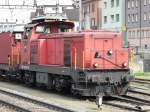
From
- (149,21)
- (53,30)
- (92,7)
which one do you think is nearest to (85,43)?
(53,30)

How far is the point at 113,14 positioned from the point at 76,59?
246 feet

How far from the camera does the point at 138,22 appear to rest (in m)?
83.1

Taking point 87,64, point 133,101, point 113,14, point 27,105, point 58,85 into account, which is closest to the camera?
point 27,105

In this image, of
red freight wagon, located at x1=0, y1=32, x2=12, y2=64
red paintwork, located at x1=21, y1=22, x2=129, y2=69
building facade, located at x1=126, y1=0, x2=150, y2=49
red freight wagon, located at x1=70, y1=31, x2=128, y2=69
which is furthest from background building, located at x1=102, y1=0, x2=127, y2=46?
red freight wagon, located at x1=70, y1=31, x2=128, y2=69

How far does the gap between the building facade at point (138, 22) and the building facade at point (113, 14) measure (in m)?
1.67

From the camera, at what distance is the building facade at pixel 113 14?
3504 inches

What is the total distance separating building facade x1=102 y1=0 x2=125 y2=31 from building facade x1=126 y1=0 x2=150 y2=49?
167cm

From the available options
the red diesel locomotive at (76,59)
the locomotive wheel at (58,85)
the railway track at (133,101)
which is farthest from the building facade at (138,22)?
the locomotive wheel at (58,85)

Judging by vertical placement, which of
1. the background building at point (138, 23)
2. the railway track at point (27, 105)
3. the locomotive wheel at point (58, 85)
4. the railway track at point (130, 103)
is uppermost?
the background building at point (138, 23)

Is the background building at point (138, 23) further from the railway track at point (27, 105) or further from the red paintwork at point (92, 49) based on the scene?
the railway track at point (27, 105)

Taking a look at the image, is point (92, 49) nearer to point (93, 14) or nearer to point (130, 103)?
point (130, 103)

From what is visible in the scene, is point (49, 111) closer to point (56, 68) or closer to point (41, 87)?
point (56, 68)

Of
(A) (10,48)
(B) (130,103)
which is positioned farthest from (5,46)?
(B) (130,103)

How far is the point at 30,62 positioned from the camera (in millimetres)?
21125
